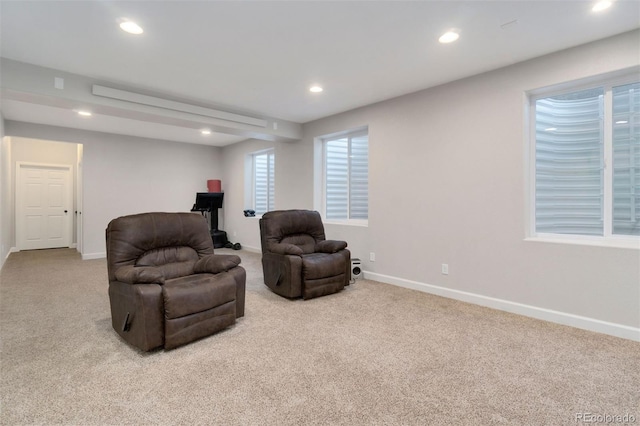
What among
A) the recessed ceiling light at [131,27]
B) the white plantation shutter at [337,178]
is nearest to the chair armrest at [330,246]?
the white plantation shutter at [337,178]

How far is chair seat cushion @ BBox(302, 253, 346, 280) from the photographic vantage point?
3.58 m

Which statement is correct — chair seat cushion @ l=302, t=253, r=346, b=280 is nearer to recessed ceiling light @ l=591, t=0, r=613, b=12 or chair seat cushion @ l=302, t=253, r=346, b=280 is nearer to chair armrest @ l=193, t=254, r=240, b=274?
chair armrest @ l=193, t=254, r=240, b=274

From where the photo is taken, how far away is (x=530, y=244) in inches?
121

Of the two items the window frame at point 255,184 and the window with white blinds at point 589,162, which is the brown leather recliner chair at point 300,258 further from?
the window frame at point 255,184

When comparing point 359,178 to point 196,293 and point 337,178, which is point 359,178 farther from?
point 196,293

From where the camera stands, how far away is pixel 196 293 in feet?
8.11

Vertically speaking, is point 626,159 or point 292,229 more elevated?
point 626,159

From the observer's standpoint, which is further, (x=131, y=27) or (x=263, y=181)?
(x=263, y=181)

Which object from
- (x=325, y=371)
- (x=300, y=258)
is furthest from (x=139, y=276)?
(x=300, y=258)

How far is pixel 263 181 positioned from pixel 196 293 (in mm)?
4768

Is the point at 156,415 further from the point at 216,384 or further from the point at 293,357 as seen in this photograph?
the point at 293,357

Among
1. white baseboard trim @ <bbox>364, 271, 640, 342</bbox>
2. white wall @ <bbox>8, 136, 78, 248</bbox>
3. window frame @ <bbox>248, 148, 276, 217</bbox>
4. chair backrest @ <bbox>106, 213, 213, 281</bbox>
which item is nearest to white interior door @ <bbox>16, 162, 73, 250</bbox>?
white wall @ <bbox>8, 136, 78, 248</bbox>

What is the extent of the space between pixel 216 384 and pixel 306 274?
1.73m

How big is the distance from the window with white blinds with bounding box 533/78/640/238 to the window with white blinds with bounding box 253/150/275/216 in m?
4.73
